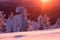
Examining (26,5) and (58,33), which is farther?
(26,5)

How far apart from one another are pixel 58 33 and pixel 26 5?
0.64m

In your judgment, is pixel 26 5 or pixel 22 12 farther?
pixel 26 5

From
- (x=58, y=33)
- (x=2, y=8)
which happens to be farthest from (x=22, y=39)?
(x=2, y=8)

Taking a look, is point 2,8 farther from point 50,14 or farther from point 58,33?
point 58,33

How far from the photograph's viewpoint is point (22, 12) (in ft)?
3.05

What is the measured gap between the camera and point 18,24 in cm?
93

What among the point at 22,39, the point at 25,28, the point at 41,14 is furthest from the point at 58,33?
the point at 41,14

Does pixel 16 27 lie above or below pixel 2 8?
below

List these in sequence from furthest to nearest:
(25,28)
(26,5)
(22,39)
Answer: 1. (26,5)
2. (25,28)
3. (22,39)

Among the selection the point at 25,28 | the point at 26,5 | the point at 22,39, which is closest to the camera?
the point at 22,39

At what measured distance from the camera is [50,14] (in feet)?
3.56

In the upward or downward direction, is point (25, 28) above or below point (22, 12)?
below

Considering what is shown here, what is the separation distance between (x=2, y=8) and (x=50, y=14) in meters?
0.38

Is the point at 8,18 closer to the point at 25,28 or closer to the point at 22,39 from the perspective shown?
the point at 25,28
